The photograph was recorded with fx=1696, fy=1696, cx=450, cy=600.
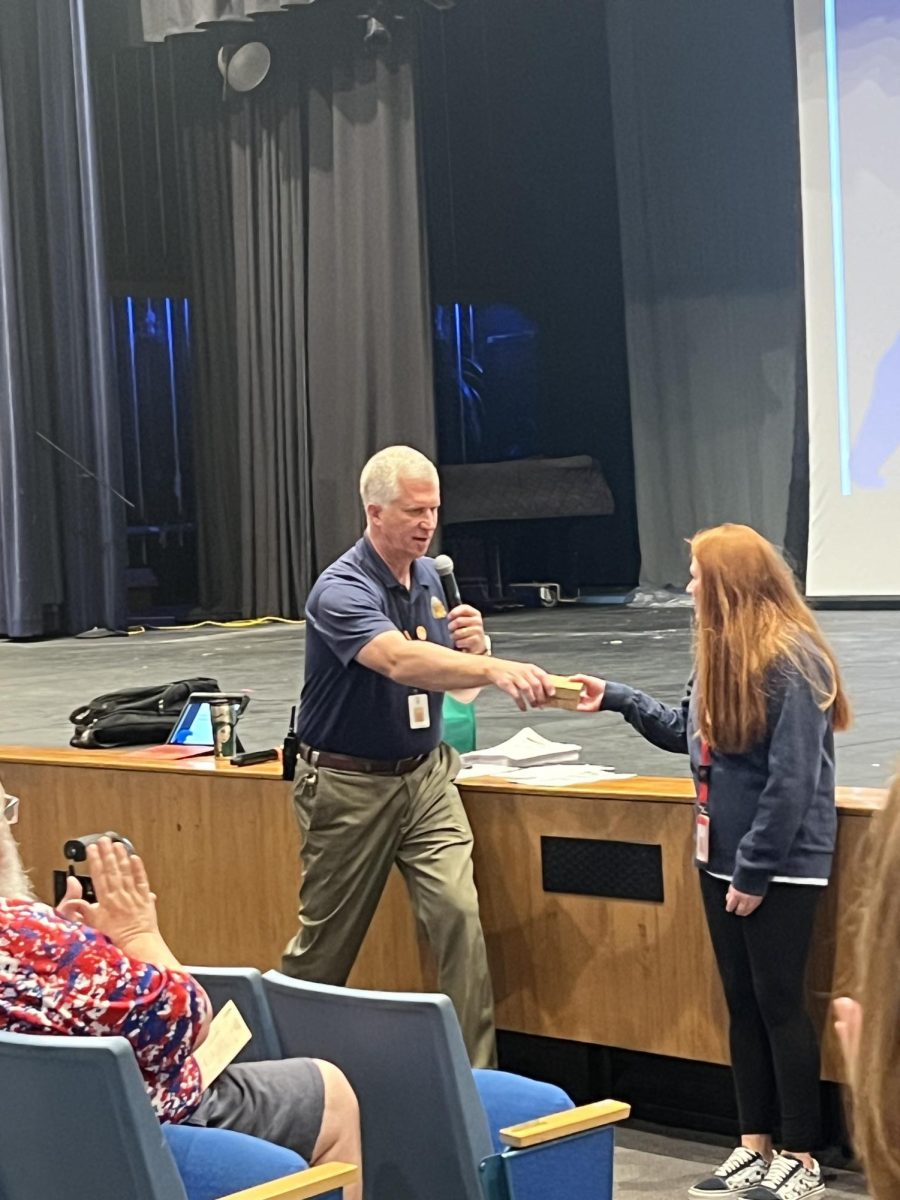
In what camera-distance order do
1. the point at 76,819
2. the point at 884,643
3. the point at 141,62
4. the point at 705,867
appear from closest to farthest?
1. the point at 705,867
2. the point at 76,819
3. the point at 884,643
4. the point at 141,62

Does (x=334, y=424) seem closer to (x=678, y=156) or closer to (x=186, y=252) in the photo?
(x=186, y=252)

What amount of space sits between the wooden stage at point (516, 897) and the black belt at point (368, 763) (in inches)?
7.3

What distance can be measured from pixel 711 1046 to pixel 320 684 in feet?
3.45

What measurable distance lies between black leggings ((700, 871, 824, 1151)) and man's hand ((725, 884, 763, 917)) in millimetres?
30

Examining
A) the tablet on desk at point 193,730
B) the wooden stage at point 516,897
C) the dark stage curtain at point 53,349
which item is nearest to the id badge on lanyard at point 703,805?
the wooden stage at point 516,897

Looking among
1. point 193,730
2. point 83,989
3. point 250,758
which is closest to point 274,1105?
point 83,989

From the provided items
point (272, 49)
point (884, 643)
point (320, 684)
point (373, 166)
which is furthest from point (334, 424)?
point (320, 684)

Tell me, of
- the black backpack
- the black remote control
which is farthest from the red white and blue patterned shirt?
the black backpack

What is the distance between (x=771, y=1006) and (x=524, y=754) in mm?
981

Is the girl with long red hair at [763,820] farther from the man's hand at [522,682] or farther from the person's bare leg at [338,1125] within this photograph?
the person's bare leg at [338,1125]

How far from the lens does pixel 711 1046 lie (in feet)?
10.7

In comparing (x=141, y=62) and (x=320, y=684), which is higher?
(x=141, y=62)

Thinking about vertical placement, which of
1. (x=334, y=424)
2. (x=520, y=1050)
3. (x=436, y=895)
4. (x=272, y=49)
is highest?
(x=272, y=49)

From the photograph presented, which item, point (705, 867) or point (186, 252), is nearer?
point (705, 867)
